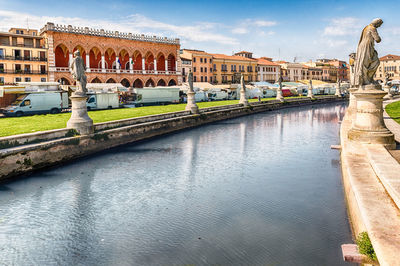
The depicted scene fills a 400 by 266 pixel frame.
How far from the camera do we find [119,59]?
4656 centimetres

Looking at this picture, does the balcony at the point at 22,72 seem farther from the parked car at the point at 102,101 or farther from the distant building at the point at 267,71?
the distant building at the point at 267,71

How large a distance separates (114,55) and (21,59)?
1185 cm

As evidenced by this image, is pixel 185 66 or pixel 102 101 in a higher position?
pixel 185 66

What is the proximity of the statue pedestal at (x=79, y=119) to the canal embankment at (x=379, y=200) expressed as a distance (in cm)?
992

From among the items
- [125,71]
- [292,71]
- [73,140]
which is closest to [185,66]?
[125,71]

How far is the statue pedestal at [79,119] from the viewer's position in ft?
42.8

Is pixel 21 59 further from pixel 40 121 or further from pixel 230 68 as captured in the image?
pixel 230 68

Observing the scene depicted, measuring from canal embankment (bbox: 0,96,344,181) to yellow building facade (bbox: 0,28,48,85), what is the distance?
2744cm

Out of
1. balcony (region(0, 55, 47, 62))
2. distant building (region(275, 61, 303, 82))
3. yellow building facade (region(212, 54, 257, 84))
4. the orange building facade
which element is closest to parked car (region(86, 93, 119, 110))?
the orange building facade

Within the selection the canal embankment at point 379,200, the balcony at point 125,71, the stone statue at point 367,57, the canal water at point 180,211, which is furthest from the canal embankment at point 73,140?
the balcony at point 125,71

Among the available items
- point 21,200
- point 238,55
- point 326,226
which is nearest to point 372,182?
point 326,226

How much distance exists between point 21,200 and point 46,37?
120 ft

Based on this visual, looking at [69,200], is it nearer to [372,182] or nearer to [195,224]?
[195,224]

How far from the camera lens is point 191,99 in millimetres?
22625
